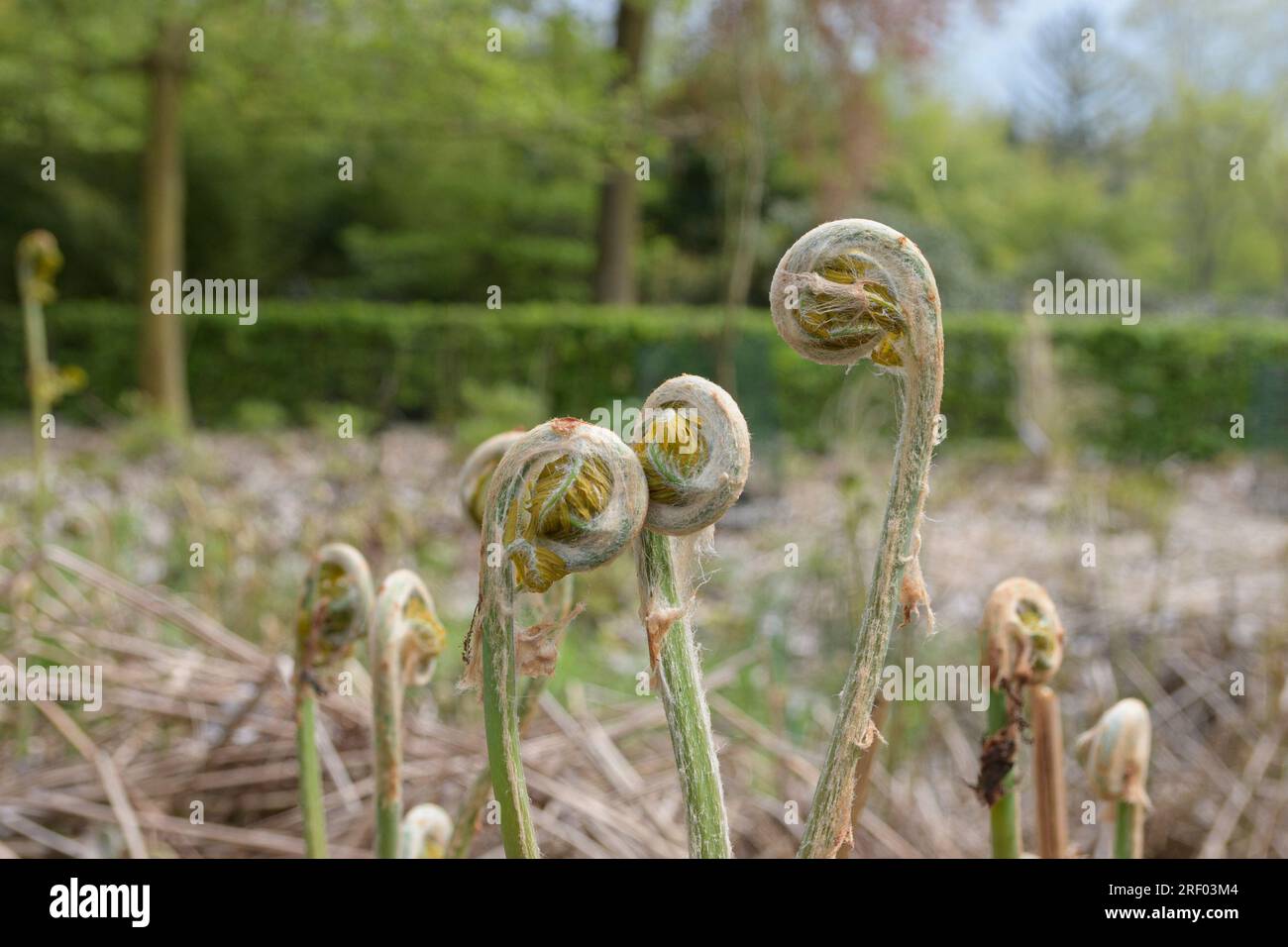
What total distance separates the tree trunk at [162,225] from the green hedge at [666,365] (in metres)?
0.84

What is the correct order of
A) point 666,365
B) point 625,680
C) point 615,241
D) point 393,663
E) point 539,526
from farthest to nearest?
point 615,241 → point 666,365 → point 625,680 → point 393,663 → point 539,526

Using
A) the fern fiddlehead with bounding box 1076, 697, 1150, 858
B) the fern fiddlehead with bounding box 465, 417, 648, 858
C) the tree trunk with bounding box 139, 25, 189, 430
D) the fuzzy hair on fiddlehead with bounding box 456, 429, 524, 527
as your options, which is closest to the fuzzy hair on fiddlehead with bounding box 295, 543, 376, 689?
the fuzzy hair on fiddlehead with bounding box 456, 429, 524, 527

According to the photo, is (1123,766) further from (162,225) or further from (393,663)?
(162,225)

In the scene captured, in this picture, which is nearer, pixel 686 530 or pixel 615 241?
pixel 686 530

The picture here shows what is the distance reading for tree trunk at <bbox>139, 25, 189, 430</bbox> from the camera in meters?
12.4

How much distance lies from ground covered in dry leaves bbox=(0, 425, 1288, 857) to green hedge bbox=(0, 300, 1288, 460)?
14.0 ft

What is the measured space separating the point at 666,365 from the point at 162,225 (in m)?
6.26

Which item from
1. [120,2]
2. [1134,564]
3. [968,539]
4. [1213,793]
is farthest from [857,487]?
[120,2]

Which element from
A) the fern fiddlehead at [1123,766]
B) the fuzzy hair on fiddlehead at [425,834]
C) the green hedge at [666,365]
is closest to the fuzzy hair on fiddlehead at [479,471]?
the fuzzy hair on fiddlehead at [425,834]

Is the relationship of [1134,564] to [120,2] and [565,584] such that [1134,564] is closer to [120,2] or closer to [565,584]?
[565,584]

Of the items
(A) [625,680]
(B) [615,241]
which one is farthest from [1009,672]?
(B) [615,241]

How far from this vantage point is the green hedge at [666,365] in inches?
461

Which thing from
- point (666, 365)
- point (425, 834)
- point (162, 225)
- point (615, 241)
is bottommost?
point (425, 834)

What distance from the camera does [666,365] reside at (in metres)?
10.8
